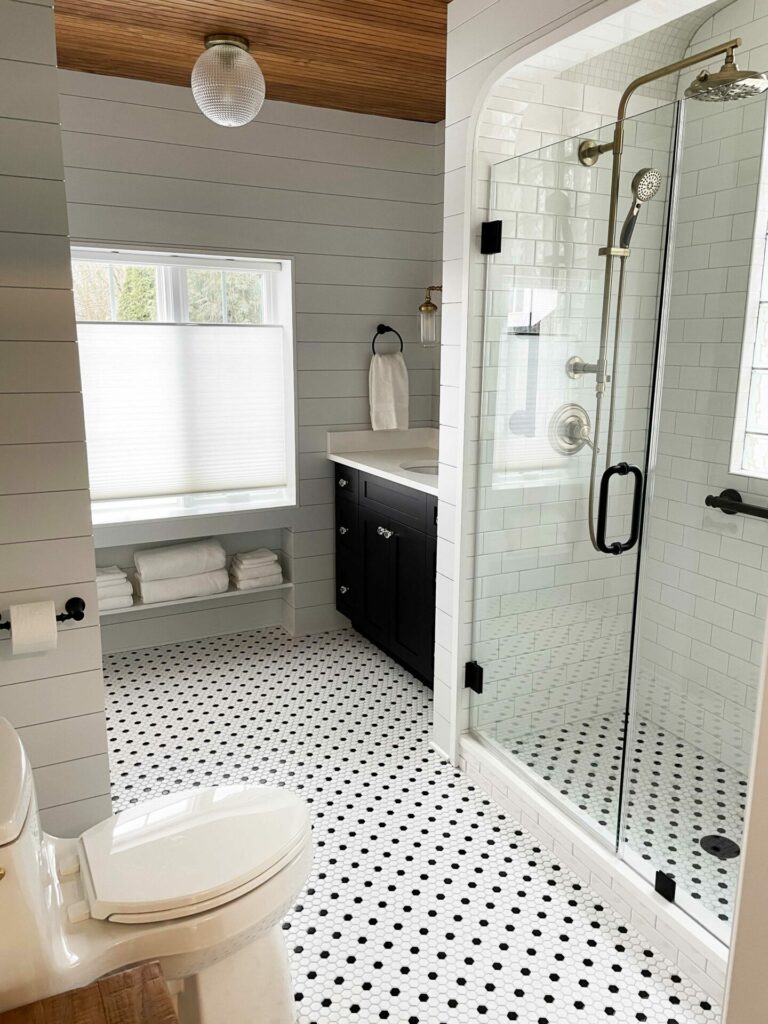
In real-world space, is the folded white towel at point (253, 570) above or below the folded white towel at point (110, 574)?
below

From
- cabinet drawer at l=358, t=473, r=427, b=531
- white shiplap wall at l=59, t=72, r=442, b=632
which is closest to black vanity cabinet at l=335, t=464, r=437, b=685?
cabinet drawer at l=358, t=473, r=427, b=531

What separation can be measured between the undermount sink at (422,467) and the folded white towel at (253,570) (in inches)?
34.4

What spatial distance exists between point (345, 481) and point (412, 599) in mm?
804

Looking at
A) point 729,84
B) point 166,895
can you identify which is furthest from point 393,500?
point 166,895

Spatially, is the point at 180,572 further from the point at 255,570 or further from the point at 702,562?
the point at 702,562

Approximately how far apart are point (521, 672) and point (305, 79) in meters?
2.53

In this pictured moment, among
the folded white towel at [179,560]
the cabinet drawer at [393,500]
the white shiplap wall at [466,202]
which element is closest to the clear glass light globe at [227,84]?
the white shiplap wall at [466,202]

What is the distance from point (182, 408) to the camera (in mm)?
3605

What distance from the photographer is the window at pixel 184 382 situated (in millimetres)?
3416

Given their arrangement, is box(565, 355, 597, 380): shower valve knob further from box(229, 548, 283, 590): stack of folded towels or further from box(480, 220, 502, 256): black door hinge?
box(229, 548, 283, 590): stack of folded towels

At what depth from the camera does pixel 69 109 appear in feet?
10.0

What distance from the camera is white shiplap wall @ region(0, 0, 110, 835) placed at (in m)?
1.69

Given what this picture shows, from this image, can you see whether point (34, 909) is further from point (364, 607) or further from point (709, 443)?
point (364, 607)

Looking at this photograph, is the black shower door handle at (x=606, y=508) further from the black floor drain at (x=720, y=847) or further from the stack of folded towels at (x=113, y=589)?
the stack of folded towels at (x=113, y=589)
